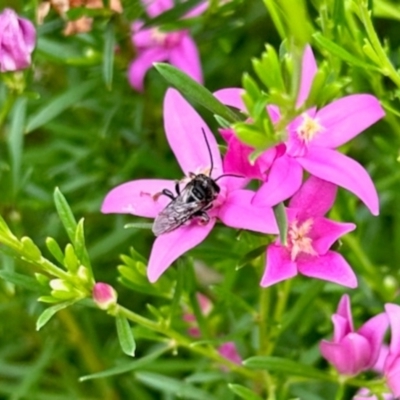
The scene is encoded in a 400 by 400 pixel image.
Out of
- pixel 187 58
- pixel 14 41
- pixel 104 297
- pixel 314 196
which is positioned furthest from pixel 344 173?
pixel 187 58

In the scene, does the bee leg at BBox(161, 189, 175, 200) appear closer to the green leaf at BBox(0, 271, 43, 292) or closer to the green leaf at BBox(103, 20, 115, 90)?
the green leaf at BBox(0, 271, 43, 292)

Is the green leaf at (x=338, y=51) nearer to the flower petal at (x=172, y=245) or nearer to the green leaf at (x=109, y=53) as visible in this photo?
the flower petal at (x=172, y=245)

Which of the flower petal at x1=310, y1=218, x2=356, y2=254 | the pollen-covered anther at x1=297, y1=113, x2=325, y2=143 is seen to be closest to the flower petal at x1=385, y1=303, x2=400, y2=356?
the flower petal at x1=310, y1=218, x2=356, y2=254

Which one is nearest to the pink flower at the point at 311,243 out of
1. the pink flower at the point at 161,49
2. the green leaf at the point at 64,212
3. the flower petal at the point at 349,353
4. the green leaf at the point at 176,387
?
the flower petal at the point at 349,353

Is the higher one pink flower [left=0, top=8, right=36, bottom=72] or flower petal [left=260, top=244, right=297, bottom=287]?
pink flower [left=0, top=8, right=36, bottom=72]

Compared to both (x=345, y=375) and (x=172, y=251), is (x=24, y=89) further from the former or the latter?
(x=345, y=375)

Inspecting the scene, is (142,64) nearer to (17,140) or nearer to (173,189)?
(17,140)

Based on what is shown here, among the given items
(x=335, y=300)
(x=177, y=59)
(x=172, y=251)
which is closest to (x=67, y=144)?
(x=177, y=59)
